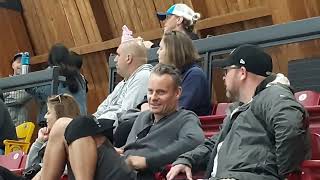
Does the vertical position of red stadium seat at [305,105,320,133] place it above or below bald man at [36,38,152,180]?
below

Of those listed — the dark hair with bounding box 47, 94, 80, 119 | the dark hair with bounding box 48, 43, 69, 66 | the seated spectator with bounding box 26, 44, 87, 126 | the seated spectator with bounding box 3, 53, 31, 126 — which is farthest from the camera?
the seated spectator with bounding box 3, 53, 31, 126

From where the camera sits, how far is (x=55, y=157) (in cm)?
287

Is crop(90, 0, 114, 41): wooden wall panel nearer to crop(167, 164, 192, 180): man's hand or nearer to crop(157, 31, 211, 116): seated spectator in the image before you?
crop(157, 31, 211, 116): seated spectator

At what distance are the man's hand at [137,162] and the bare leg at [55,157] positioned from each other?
0.30m

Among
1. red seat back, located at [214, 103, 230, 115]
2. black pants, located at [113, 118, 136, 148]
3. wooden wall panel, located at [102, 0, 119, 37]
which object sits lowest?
red seat back, located at [214, 103, 230, 115]

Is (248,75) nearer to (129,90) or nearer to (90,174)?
(90,174)

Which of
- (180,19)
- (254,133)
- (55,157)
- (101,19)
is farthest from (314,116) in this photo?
(101,19)

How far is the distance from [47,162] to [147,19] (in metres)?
4.17

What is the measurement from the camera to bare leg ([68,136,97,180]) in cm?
274

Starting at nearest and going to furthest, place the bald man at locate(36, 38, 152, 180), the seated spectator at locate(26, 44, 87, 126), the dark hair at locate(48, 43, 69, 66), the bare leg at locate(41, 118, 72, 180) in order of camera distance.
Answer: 1. the bare leg at locate(41, 118, 72, 180)
2. the bald man at locate(36, 38, 152, 180)
3. the seated spectator at locate(26, 44, 87, 126)
4. the dark hair at locate(48, 43, 69, 66)

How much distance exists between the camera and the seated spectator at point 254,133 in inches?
88.1

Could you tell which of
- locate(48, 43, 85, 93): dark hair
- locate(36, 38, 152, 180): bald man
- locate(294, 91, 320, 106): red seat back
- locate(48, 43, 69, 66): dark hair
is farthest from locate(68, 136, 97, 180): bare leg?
locate(48, 43, 69, 66): dark hair

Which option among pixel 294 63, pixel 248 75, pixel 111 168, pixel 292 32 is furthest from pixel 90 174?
pixel 294 63

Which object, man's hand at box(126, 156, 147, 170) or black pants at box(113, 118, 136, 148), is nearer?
man's hand at box(126, 156, 147, 170)
